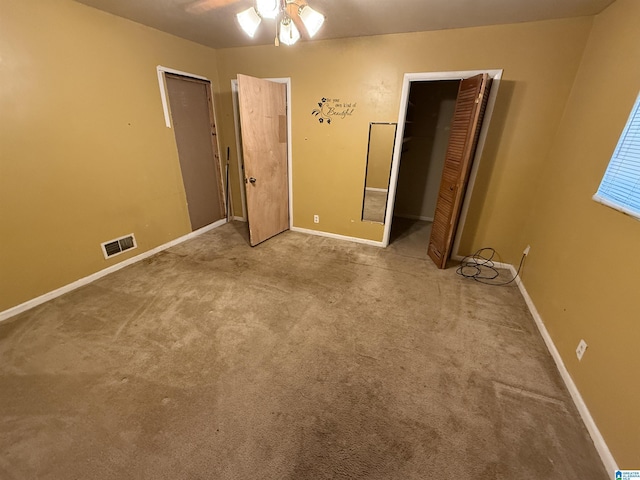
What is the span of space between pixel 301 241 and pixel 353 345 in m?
1.96

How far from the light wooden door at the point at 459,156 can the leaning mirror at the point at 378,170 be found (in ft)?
2.15

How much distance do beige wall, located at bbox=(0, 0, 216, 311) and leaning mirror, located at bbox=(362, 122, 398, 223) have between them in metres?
2.45

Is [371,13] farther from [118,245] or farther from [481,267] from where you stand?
[118,245]

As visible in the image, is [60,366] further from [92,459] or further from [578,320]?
[578,320]

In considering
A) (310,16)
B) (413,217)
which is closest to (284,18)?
(310,16)

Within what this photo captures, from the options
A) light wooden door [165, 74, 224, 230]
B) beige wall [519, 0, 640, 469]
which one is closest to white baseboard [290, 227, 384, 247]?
light wooden door [165, 74, 224, 230]

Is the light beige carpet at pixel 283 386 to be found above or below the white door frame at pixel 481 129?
below

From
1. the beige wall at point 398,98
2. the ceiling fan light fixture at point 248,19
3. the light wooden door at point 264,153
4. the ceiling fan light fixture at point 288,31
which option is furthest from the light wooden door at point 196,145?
the ceiling fan light fixture at point 288,31

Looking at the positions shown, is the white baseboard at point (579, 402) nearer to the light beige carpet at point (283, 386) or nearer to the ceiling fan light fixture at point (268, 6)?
the light beige carpet at point (283, 386)

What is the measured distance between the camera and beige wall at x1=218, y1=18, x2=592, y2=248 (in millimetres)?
2430

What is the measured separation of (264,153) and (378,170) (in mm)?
1436

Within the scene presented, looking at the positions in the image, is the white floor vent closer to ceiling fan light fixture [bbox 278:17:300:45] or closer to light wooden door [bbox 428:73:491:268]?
ceiling fan light fixture [bbox 278:17:300:45]

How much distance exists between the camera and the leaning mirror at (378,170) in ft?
10.3

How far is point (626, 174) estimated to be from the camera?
1.50 metres
